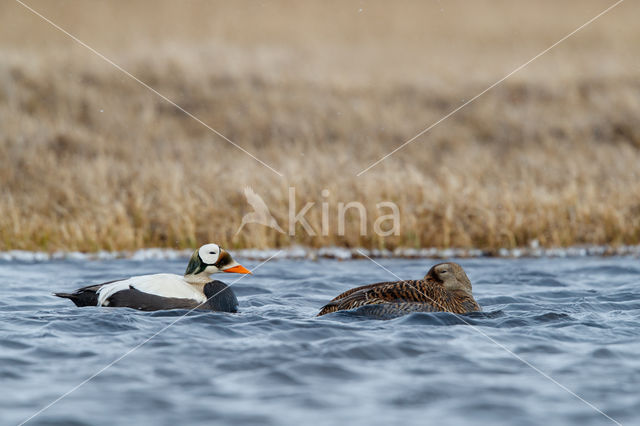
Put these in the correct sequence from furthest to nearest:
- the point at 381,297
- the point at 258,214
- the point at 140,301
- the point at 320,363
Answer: the point at 258,214, the point at 140,301, the point at 381,297, the point at 320,363

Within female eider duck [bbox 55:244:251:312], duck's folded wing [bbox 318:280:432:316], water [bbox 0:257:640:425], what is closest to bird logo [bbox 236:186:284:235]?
water [bbox 0:257:640:425]

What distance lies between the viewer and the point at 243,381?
6500mm

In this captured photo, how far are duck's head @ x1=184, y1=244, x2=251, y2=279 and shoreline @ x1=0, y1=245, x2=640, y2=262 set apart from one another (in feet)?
12.6

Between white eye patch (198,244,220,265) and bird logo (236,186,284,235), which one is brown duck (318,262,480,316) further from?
bird logo (236,186,284,235)

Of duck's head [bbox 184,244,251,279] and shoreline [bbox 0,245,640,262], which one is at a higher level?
shoreline [bbox 0,245,640,262]

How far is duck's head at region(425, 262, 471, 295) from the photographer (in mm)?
9188

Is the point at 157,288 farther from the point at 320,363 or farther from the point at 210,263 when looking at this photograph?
the point at 320,363

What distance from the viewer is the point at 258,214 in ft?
45.8

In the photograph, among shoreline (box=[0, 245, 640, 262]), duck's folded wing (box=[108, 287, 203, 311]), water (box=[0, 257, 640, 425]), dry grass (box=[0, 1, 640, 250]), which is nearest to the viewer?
water (box=[0, 257, 640, 425])

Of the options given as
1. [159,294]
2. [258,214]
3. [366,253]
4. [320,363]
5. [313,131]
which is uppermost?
[313,131]

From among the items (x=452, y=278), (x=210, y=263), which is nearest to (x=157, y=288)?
(x=210, y=263)

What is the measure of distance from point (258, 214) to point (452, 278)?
17.6 ft

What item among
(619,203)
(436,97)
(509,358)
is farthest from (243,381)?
(436,97)

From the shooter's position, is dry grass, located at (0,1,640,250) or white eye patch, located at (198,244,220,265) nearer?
white eye patch, located at (198,244,220,265)
